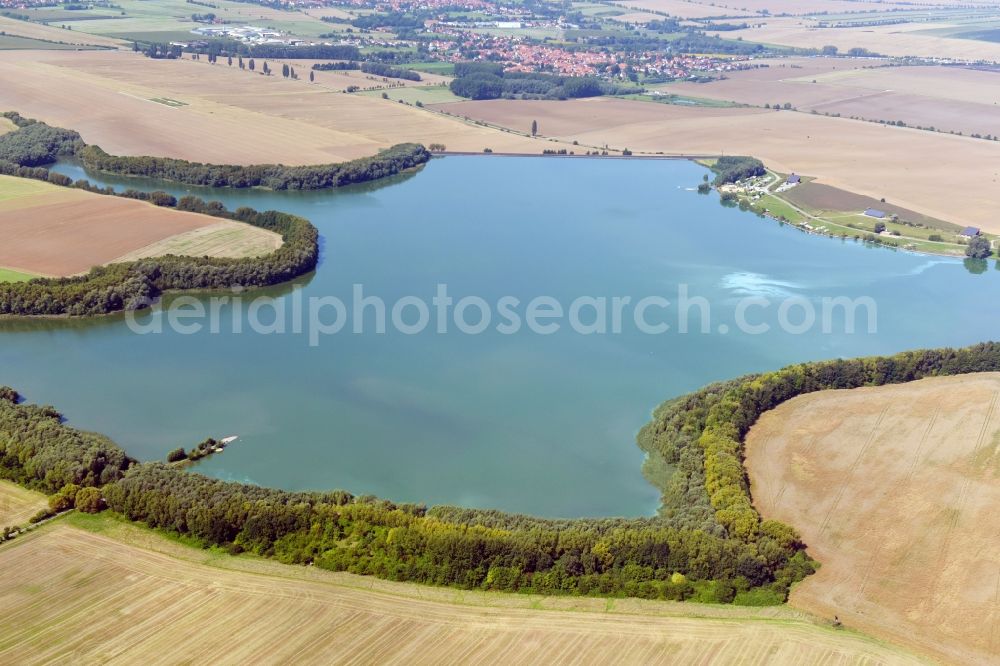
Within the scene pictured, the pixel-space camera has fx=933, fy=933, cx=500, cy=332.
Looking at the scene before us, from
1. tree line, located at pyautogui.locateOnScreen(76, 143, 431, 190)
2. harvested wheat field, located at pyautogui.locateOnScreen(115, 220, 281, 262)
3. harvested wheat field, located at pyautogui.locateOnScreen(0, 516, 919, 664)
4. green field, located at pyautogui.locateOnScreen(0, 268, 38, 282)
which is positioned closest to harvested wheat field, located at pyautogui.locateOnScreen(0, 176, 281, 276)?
harvested wheat field, located at pyautogui.locateOnScreen(115, 220, 281, 262)

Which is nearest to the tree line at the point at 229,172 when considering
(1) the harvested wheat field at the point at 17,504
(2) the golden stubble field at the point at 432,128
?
(2) the golden stubble field at the point at 432,128

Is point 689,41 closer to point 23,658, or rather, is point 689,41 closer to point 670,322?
point 670,322

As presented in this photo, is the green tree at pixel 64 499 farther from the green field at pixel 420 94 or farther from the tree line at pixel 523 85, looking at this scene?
the tree line at pixel 523 85

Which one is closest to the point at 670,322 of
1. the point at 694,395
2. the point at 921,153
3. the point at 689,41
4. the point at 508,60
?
the point at 694,395

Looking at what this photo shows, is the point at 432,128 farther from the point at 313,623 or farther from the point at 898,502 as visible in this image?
the point at 313,623

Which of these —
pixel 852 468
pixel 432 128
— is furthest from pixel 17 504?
pixel 432 128
